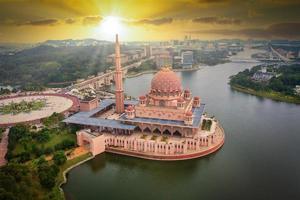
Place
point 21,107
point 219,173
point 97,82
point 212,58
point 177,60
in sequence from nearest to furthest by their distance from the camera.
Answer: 1. point 219,173
2. point 21,107
3. point 97,82
4. point 177,60
5. point 212,58

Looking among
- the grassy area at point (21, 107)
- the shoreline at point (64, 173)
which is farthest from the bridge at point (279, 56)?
the shoreline at point (64, 173)

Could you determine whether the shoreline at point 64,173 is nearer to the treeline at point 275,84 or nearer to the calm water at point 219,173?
the calm water at point 219,173

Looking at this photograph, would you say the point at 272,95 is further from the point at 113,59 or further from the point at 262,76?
the point at 113,59

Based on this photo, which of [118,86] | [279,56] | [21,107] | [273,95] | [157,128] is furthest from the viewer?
[279,56]

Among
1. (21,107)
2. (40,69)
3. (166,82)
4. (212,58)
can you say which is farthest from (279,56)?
(21,107)

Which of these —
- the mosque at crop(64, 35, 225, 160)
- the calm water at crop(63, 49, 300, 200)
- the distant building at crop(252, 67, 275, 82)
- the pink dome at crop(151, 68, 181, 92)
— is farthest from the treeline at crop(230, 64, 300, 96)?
the pink dome at crop(151, 68, 181, 92)

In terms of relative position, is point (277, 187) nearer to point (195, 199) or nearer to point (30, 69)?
point (195, 199)
